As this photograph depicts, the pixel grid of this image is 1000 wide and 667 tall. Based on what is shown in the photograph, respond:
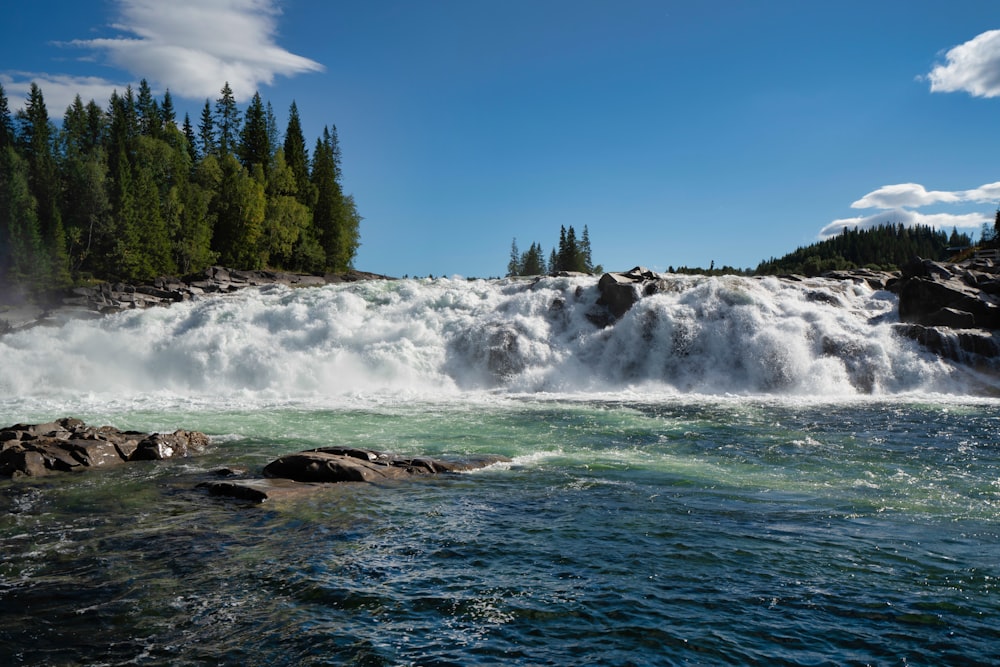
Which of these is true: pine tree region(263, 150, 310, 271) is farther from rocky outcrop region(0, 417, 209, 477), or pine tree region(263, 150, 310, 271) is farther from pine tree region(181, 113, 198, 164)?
rocky outcrop region(0, 417, 209, 477)

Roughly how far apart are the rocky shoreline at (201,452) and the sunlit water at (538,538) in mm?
538

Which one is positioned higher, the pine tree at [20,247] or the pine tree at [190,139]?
the pine tree at [190,139]

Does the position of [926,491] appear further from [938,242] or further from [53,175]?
[938,242]

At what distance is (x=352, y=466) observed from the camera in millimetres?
12664

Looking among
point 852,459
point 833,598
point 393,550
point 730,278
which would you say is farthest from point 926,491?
point 730,278

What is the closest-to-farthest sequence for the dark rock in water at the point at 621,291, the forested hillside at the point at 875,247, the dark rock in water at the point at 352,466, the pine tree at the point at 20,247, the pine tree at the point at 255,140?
the dark rock in water at the point at 352,466
the dark rock in water at the point at 621,291
the pine tree at the point at 20,247
the pine tree at the point at 255,140
the forested hillside at the point at 875,247

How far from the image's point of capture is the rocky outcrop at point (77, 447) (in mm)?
13297

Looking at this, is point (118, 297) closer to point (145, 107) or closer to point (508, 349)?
point (508, 349)

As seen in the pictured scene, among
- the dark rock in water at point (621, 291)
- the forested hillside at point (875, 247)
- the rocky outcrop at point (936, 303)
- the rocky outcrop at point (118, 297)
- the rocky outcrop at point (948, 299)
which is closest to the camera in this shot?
the rocky outcrop at point (936, 303)

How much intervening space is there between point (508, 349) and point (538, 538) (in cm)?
2243

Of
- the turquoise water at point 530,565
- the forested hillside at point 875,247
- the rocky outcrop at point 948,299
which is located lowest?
the turquoise water at point 530,565

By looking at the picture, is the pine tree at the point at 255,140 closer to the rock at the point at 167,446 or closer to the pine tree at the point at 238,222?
the pine tree at the point at 238,222

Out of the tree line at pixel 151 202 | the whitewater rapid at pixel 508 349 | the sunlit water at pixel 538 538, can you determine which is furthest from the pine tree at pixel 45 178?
the sunlit water at pixel 538 538

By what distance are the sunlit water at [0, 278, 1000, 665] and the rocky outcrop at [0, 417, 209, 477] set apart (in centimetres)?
73
